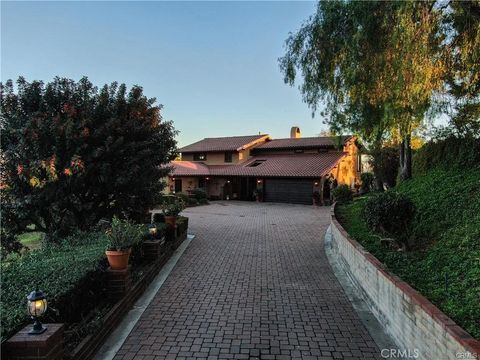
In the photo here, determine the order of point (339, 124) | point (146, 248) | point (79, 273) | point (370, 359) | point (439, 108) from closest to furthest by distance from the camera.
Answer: point (370, 359) → point (79, 273) → point (146, 248) → point (439, 108) → point (339, 124)

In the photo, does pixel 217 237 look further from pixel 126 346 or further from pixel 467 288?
pixel 467 288

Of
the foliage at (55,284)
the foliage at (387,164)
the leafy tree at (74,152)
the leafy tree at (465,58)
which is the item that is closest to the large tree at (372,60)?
the leafy tree at (465,58)

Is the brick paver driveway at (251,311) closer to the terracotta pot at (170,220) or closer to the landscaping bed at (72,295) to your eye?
the landscaping bed at (72,295)

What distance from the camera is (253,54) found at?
42.0ft

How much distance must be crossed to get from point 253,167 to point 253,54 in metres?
15.9

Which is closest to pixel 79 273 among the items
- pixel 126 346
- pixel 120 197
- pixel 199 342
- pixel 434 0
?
pixel 126 346

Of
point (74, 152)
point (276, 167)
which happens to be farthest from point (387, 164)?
point (74, 152)

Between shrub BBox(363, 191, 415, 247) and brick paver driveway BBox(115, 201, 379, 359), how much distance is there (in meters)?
1.73

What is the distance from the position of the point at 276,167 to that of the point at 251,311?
72.2ft

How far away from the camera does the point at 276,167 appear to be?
27.2 metres

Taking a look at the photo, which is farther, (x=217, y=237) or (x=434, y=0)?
(x=217, y=237)

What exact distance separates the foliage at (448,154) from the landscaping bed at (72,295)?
10640mm

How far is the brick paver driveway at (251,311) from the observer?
172 inches

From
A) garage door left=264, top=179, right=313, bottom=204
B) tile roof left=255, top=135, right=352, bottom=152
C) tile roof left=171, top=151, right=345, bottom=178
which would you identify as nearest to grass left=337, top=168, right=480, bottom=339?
garage door left=264, top=179, right=313, bottom=204
